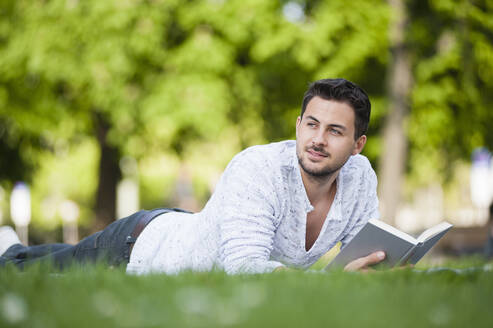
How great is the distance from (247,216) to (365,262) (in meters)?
0.70

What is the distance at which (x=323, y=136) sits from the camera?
370 centimetres

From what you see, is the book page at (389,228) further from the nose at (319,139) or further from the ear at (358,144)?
the ear at (358,144)

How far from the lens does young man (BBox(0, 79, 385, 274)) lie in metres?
3.55

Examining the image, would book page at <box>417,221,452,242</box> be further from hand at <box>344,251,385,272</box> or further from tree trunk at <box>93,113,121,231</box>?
tree trunk at <box>93,113,121,231</box>

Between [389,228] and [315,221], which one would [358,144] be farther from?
[389,228]

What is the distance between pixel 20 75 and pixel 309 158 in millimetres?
10384

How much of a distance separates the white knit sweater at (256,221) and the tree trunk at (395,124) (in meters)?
7.98

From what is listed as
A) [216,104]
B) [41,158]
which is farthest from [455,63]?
[41,158]

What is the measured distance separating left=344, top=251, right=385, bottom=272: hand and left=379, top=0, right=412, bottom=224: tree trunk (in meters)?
8.66

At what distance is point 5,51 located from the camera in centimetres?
1236

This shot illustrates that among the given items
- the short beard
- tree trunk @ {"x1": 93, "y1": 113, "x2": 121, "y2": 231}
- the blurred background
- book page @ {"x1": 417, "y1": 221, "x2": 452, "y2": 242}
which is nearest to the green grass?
book page @ {"x1": 417, "y1": 221, "x2": 452, "y2": 242}

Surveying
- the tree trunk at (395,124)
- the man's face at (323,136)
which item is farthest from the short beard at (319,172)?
the tree trunk at (395,124)

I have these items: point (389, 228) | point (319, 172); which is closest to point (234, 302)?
point (389, 228)

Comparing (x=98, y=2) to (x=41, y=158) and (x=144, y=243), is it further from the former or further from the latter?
(x=144, y=243)
